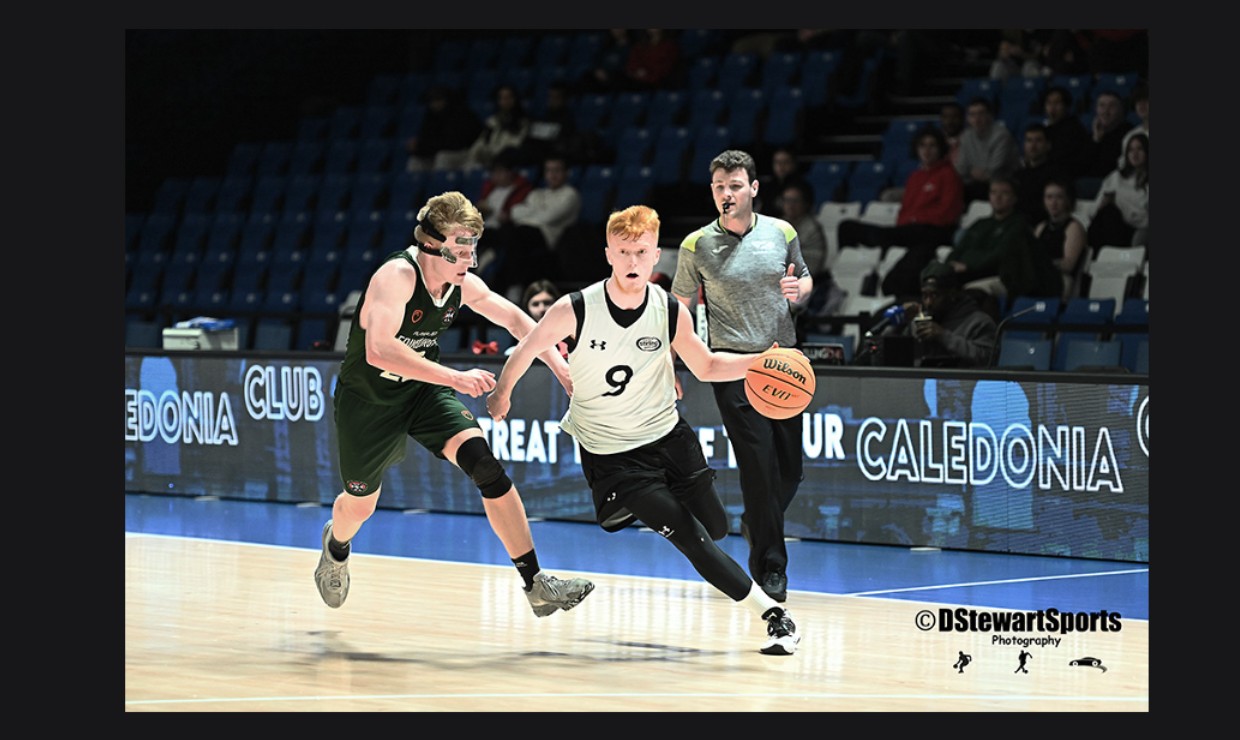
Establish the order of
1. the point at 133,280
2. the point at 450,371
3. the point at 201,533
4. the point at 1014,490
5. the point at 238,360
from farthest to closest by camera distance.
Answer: the point at 133,280 → the point at 238,360 → the point at 201,533 → the point at 1014,490 → the point at 450,371

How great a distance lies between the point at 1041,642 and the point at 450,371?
2.60m

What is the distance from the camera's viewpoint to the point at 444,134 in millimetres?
17016

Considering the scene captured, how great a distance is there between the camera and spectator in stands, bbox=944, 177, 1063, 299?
12234 mm

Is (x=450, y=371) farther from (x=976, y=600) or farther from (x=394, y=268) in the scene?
(x=976, y=600)

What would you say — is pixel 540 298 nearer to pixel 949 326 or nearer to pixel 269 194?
pixel 949 326

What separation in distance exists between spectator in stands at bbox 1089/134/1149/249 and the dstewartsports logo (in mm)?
5416

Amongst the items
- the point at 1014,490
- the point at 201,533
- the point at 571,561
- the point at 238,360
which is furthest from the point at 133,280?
the point at 1014,490

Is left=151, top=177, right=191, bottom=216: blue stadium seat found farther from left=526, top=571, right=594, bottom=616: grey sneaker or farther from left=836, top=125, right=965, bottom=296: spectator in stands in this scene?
left=526, top=571, right=594, bottom=616: grey sneaker

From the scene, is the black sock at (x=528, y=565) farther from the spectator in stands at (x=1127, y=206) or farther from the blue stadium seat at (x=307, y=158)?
the blue stadium seat at (x=307, y=158)

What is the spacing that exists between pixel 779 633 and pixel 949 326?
14.8 ft

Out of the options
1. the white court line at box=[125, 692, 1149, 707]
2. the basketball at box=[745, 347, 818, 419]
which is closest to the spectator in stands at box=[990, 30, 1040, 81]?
the basketball at box=[745, 347, 818, 419]

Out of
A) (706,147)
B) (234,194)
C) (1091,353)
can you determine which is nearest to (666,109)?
(706,147)

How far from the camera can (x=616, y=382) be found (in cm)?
687

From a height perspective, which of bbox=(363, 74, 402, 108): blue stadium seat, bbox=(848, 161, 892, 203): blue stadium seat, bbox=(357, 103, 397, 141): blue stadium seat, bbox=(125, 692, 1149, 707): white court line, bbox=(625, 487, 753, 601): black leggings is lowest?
bbox=(125, 692, 1149, 707): white court line
